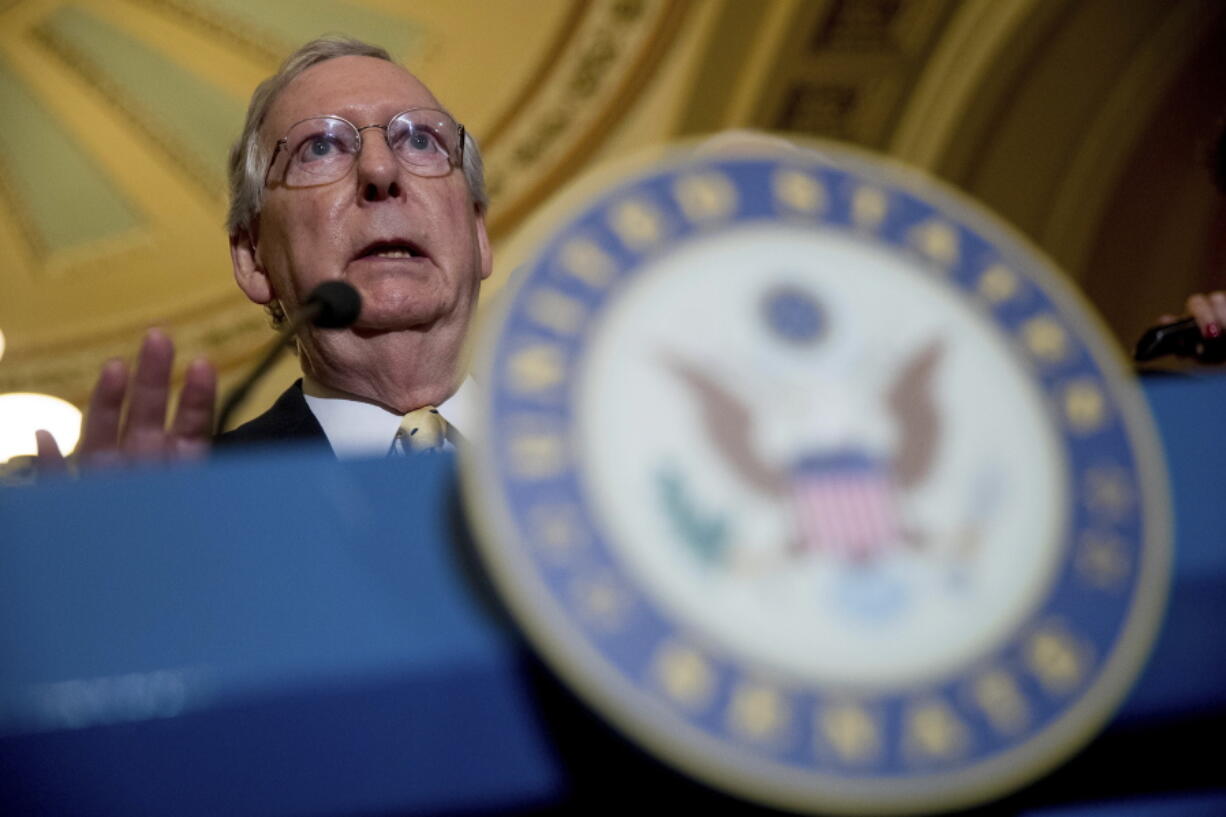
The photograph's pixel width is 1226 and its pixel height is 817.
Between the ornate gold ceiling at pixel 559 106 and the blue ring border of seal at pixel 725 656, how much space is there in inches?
132

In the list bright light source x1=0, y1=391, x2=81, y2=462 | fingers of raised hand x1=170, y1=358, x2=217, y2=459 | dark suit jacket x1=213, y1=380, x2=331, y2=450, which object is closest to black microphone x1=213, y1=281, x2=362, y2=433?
fingers of raised hand x1=170, y1=358, x2=217, y2=459

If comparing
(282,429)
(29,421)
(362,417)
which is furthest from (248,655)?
(29,421)

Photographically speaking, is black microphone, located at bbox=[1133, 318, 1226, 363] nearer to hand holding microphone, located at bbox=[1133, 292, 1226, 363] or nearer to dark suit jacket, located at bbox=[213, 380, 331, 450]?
hand holding microphone, located at bbox=[1133, 292, 1226, 363]

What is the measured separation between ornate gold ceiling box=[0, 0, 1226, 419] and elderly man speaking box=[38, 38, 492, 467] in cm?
278

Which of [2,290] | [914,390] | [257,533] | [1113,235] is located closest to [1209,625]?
[914,390]

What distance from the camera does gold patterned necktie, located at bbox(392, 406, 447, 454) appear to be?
114 cm

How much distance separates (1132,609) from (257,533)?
0.38 m

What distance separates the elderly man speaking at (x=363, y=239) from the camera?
4.12 feet

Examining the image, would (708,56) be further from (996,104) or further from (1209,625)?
(1209,625)

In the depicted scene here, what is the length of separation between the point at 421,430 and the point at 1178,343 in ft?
2.25

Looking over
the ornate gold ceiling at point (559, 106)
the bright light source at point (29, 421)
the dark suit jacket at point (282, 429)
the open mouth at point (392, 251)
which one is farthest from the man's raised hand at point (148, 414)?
the ornate gold ceiling at point (559, 106)

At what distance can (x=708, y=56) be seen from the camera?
4.21m

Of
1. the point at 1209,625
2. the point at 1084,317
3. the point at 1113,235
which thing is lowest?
the point at 1113,235

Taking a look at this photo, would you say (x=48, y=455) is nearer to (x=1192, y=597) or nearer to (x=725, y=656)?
(x=725, y=656)
